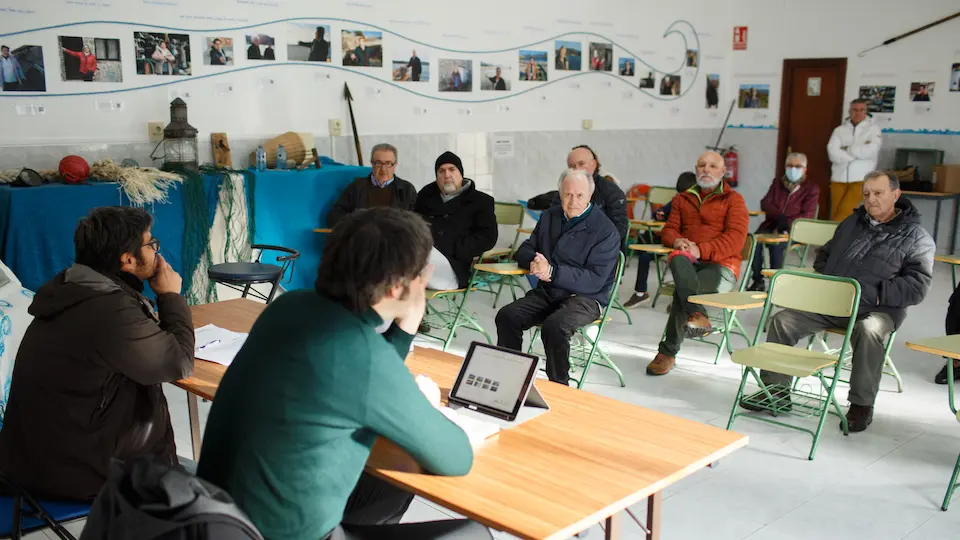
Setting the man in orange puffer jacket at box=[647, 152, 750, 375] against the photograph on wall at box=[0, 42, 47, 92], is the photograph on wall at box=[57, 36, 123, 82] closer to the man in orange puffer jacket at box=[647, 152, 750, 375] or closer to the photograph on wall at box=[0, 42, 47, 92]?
the photograph on wall at box=[0, 42, 47, 92]

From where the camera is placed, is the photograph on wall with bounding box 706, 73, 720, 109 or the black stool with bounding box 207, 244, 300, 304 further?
the photograph on wall with bounding box 706, 73, 720, 109

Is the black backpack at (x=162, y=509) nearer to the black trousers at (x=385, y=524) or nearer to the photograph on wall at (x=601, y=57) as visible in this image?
the black trousers at (x=385, y=524)

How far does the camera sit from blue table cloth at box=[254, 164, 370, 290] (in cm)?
631

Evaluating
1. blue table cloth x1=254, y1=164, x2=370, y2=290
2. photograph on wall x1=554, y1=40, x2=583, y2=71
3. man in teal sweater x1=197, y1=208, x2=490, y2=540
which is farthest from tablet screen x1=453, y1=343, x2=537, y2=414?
photograph on wall x1=554, y1=40, x2=583, y2=71

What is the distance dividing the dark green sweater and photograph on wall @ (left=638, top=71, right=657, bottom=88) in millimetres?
8804

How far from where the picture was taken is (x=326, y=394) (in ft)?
5.65

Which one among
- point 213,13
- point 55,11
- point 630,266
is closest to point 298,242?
point 213,13


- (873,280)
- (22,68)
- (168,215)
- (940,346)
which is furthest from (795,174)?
(22,68)

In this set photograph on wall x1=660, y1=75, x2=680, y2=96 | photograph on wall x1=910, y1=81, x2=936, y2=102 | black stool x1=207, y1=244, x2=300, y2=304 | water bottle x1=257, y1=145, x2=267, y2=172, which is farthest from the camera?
photograph on wall x1=660, y1=75, x2=680, y2=96

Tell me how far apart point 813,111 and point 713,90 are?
122cm

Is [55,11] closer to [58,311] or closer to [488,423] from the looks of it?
[58,311]

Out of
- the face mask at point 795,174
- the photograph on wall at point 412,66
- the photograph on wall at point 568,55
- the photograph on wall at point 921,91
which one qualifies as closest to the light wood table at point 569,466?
the photograph on wall at point 412,66

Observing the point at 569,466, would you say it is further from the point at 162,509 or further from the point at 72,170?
the point at 72,170

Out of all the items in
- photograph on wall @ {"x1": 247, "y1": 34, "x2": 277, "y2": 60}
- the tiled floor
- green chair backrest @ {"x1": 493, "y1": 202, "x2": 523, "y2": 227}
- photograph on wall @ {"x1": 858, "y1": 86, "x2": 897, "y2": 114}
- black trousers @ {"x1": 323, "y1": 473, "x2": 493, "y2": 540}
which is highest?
photograph on wall @ {"x1": 247, "y1": 34, "x2": 277, "y2": 60}
